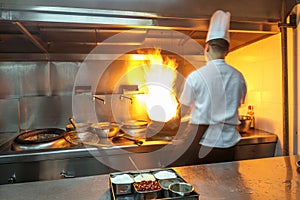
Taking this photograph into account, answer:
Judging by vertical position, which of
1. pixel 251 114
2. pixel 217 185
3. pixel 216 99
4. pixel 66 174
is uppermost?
pixel 216 99

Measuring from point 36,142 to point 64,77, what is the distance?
2.26ft

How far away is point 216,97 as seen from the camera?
46.6 inches

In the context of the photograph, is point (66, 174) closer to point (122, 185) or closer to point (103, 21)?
point (122, 185)

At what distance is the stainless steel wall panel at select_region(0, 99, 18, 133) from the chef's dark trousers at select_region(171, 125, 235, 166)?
51.3 inches

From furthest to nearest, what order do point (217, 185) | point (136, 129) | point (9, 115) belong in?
point (9, 115)
point (136, 129)
point (217, 185)

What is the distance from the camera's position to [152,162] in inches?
54.0

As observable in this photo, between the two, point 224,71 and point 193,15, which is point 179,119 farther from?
point 193,15

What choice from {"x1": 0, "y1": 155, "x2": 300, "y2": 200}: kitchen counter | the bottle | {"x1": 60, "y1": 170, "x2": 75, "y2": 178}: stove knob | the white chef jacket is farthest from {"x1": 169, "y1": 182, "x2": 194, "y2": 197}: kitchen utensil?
the bottle

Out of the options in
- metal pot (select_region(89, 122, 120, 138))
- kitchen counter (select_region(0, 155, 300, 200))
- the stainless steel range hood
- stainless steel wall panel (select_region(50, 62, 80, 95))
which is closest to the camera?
kitchen counter (select_region(0, 155, 300, 200))

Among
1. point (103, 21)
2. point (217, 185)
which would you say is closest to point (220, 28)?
point (103, 21)

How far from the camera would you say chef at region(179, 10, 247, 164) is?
118 centimetres

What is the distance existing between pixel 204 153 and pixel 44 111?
1.25 metres

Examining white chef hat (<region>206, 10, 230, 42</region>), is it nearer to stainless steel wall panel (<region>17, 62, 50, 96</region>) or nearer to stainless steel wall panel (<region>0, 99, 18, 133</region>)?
stainless steel wall panel (<region>17, 62, 50, 96</region>)

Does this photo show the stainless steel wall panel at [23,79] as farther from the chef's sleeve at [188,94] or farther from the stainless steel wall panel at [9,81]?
the chef's sleeve at [188,94]
